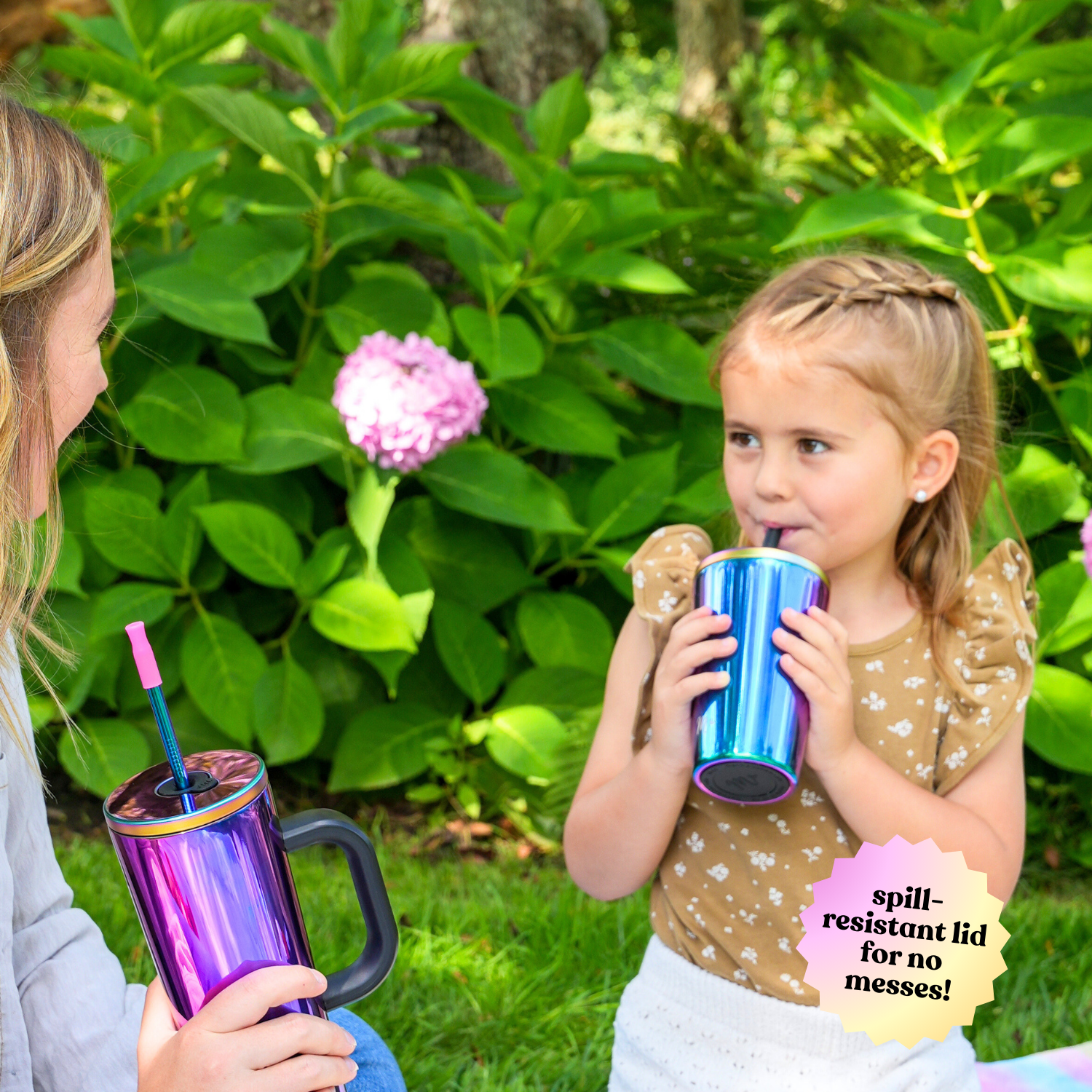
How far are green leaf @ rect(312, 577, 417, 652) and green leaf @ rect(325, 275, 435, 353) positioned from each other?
0.54m

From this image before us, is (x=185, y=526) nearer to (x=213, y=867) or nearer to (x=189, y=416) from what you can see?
(x=189, y=416)

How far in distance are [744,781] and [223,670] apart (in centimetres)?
160

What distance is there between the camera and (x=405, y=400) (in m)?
2.26

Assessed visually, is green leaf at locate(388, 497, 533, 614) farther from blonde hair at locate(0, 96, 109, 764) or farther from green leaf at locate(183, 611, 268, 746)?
blonde hair at locate(0, 96, 109, 764)

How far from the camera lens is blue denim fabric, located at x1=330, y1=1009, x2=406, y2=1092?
1.33 m

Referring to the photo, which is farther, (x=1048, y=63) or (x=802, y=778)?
(x=1048, y=63)

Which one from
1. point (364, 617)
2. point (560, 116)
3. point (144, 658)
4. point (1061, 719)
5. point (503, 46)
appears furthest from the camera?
point (503, 46)

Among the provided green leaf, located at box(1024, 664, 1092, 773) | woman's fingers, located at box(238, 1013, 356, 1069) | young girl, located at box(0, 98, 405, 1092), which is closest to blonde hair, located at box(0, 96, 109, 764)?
young girl, located at box(0, 98, 405, 1092)

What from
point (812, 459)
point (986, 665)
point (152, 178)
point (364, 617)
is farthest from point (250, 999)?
point (152, 178)

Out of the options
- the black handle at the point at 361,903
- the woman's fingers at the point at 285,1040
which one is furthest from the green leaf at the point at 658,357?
the woman's fingers at the point at 285,1040

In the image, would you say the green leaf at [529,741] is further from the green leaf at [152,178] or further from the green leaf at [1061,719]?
the green leaf at [152,178]

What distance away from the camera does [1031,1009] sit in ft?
6.12

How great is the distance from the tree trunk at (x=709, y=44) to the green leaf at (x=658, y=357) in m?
7.07

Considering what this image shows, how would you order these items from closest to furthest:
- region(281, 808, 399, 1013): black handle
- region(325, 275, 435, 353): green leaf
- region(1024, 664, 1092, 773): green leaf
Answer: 1. region(281, 808, 399, 1013): black handle
2. region(1024, 664, 1092, 773): green leaf
3. region(325, 275, 435, 353): green leaf
